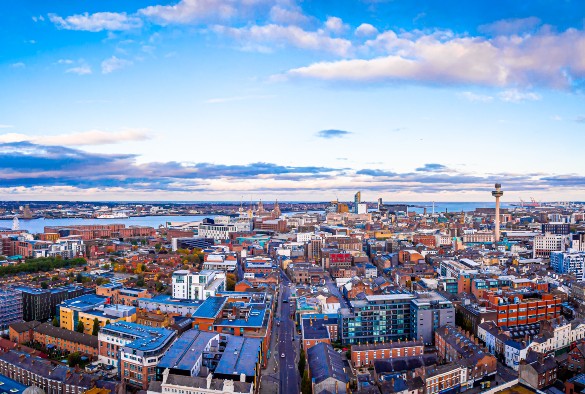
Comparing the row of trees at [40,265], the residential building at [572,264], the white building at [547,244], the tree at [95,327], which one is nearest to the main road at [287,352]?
the tree at [95,327]

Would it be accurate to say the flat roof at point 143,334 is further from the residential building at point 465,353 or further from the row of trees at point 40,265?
the row of trees at point 40,265

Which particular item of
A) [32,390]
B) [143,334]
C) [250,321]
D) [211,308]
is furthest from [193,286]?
[32,390]

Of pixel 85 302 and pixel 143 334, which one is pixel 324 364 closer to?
pixel 143 334

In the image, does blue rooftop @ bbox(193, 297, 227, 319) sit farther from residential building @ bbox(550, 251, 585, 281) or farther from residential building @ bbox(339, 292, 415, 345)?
residential building @ bbox(550, 251, 585, 281)

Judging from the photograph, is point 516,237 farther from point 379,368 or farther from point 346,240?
point 379,368

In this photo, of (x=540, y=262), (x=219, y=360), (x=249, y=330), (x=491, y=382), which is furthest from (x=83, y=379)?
(x=540, y=262)

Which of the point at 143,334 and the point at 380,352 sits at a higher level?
the point at 143,334
